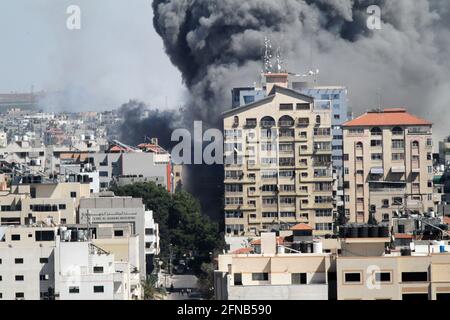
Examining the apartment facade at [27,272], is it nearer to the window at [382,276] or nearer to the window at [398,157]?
the window at [382,276]

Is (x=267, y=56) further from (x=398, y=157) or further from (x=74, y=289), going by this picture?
(x=74, y=289)

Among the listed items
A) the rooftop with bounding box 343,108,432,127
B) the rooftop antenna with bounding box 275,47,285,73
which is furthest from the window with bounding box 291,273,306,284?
the rooftop antenna with bounding box 275,47,285,73

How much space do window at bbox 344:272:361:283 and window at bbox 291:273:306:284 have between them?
909 mm

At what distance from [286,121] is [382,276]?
33527mm

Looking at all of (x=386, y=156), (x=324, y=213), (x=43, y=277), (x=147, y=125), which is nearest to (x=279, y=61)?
(x=147, y=125)

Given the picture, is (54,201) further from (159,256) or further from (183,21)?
(183,21)

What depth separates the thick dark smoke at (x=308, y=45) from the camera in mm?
74250

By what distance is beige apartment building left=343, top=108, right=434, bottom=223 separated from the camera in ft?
174

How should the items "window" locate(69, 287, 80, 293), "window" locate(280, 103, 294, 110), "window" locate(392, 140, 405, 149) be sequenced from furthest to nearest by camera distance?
"window" locate(392, 140, 405, 149)
"window" locate(280, 103, 294, 110)
"window" locate(69, 287, 80, 293)

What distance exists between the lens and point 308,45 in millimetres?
76938

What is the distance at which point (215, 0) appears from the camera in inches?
2980

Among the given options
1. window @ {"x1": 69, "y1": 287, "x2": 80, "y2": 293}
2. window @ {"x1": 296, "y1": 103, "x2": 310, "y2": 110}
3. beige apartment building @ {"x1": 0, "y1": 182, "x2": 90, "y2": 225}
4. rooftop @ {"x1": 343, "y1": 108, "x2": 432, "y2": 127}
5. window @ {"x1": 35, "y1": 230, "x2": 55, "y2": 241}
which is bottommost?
window @ {"x1": 69, "y1": 287, "x2": 80, "y2": 293}

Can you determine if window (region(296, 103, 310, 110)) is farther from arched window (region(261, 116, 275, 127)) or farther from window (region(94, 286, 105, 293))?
window (region(94, 286, 105, 293))

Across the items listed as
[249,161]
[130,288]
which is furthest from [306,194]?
[130,288]
